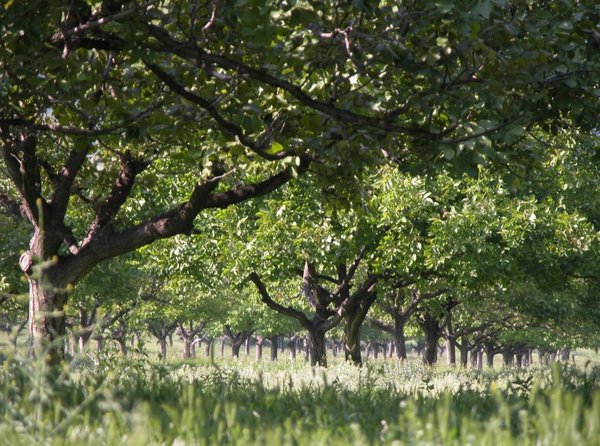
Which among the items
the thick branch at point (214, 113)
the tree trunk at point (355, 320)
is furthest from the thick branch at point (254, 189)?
the tree trunk at point (355, 320)

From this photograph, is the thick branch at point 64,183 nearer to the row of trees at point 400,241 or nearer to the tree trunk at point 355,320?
the row of trees at point 400,241

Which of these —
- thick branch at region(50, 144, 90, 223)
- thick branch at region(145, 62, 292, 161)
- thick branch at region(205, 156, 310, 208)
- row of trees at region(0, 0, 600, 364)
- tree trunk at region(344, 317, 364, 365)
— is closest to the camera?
row of trees at region(0, 0, 600, 364)

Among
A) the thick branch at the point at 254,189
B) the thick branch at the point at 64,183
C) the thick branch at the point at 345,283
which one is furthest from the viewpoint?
the thick branch at the point at 345,283

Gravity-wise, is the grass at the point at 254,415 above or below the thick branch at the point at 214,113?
below

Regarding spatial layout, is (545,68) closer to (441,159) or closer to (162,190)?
(441,159)

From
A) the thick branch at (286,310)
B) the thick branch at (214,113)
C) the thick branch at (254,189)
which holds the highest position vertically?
the thick branch at (214,113)

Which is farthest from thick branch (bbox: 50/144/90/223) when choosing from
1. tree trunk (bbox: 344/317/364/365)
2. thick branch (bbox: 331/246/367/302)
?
tree trunk (bbox: 344/317/364/365)

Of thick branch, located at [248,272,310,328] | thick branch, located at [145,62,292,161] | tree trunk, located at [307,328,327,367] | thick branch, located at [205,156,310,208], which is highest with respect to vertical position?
thick branch, located at [145,62,292,161]

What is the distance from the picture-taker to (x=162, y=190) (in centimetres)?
2248

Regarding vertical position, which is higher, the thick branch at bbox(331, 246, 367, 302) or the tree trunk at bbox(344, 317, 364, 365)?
the thick branch at bbox(331, 246, 367, 302)

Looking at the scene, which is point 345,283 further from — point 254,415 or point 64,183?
point 254,415

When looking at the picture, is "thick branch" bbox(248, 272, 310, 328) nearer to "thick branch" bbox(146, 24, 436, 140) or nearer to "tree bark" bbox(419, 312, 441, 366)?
"tree bark" bbox(419, 312, 441, 366)

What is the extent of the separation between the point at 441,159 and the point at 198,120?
317cm

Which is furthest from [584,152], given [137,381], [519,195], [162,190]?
[137,381]
